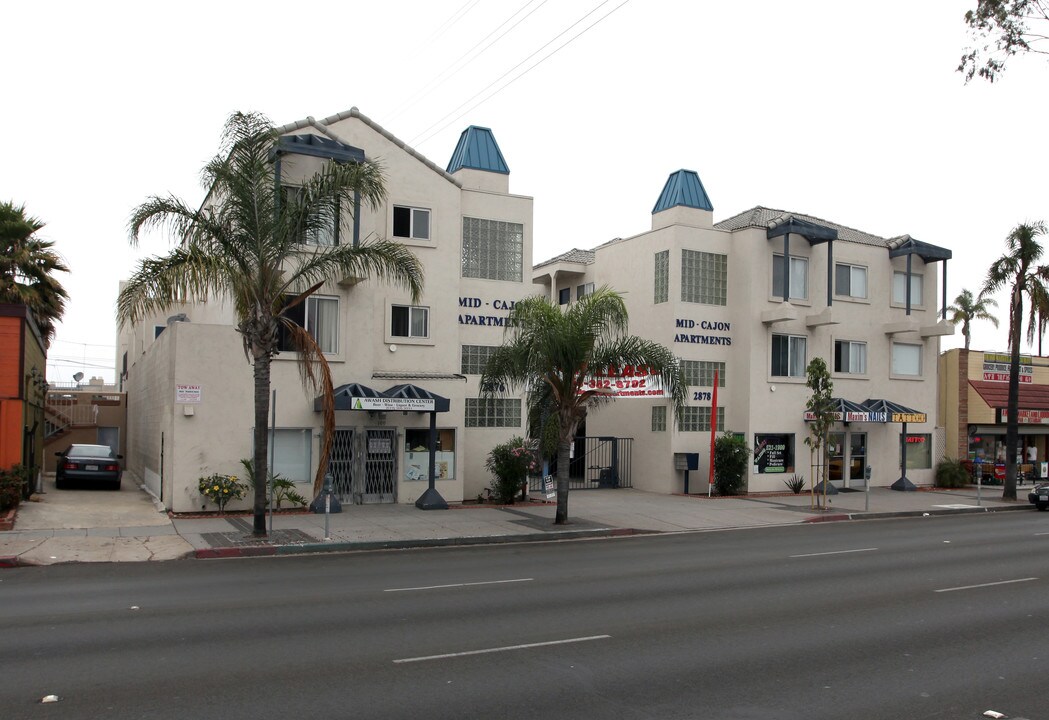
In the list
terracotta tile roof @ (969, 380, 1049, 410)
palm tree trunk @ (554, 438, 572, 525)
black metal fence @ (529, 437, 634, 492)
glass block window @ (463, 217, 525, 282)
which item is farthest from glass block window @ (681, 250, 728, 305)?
terracotta tile roof @ (969, 380, 1049, 410)

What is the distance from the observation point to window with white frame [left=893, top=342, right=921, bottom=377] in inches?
1320

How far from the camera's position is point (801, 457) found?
31.1 m

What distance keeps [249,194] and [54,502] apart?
10.2m

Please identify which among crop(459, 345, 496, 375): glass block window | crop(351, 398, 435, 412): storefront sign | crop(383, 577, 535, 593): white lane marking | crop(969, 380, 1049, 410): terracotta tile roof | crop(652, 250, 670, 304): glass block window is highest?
crop(652, 250, 670, 304): glass block window

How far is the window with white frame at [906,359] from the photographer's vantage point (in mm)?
33531

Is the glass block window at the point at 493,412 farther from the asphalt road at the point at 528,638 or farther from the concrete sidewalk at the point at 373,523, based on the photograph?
the asphalt road at the point at 528,638

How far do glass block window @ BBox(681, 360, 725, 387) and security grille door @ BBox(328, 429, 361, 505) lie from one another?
12.0 metres

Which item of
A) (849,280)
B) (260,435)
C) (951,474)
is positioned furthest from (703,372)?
(260,435)

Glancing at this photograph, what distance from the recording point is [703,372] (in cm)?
3012

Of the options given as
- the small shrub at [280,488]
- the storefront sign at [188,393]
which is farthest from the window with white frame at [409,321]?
the storefront sign at [188,393]

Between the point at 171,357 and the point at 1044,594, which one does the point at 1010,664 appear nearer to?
the point at 1044,594

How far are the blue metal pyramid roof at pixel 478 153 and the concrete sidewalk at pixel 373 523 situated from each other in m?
9.77

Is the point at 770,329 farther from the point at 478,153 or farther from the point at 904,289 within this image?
the point at 478,153

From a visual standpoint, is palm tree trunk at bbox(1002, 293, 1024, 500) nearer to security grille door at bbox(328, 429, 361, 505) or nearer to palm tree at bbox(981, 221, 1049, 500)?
palm tree at bbox(981, 221, 1049, 500)
